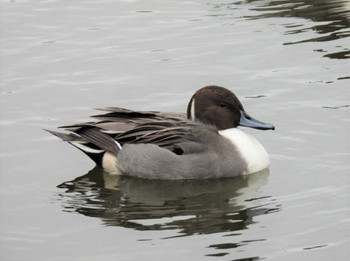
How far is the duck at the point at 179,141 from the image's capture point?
34.4 ft

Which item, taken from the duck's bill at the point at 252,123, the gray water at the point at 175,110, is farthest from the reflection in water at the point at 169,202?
the duck's bill at the point at 252,123

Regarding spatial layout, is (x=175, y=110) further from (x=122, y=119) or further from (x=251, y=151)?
(x=251, y=151)

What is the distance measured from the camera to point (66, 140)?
10867mm

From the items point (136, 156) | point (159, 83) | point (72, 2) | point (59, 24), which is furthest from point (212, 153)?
point (72, 2)

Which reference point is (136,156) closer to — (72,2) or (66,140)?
(66,140)

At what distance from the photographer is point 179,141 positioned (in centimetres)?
1052

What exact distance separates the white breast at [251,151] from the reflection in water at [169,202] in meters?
0.09

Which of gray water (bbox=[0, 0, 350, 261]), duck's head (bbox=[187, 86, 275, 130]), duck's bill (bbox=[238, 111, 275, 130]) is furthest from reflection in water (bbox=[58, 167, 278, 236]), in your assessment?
duck's head (bbox=[187, 86, 275, 130])

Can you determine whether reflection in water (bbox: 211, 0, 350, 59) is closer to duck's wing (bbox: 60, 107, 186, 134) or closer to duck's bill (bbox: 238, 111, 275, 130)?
duck's bill (bbox: 238, 111, 275, 130)

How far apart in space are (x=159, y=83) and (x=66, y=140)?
2.15 meters

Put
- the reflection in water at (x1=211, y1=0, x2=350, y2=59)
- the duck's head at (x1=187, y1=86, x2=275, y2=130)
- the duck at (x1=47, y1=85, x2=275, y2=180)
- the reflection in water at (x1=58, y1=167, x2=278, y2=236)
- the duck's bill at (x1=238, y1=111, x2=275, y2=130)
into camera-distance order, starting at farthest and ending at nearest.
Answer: the reflection in water at (x1=211, y1=0, x2=350, y2=59) < the duck's head at (x1=187, y1=86, x2=275, y2=130) < the duck's bill at (x1=238, y1=111, x2=275, y2=130) < the duck at (x1=47, y1=85, x2=275, y2=180) < the reflection in water at (x1=58, y1=167, x2=278, y2=236)

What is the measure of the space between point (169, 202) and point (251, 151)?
40.5 inches

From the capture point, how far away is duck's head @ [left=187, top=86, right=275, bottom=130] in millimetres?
10750

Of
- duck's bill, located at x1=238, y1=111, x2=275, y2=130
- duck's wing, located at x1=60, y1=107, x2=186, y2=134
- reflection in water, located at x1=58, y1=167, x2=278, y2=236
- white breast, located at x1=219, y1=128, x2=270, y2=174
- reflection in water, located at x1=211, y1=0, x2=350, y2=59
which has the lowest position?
reflection in water, located at x1=58, y1=167, x2=278, y2=236
